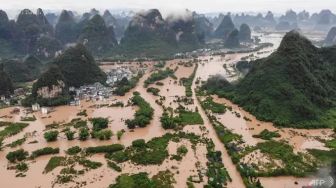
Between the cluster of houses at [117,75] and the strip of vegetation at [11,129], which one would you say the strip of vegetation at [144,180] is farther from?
the cluster of houses at [117,75]

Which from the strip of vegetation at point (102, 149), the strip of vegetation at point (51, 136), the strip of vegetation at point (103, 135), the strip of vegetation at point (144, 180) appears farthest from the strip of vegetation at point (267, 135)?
the strip of vegetation at point (51, 136)

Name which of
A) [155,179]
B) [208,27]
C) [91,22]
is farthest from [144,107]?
[208,27]

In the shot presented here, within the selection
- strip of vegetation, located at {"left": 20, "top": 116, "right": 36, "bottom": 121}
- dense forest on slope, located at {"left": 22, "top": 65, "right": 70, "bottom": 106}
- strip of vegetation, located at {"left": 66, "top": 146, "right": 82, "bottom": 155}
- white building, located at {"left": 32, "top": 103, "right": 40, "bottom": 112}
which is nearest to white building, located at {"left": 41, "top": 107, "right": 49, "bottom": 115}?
white building, located at {"left": 32, "top": 103, "right": 40, "bottom": 112}

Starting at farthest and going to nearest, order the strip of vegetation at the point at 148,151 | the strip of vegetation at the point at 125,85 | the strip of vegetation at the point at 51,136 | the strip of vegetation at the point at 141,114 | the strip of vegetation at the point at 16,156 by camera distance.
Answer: the strip of vegetation at the point at 125,85
the strip of vegetation at the point at 141,114
the strip of vegetation at the point at 51,136
the strip of vegetation at the point at 16,156
the strip of vegetation at the point at 148,151

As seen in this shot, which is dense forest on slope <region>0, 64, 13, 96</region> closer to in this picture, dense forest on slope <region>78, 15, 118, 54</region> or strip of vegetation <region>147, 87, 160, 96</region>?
strip of vegetation <region>147, 87, 160, 96</region>

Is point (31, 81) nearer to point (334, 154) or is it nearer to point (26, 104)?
point (26, 104)
